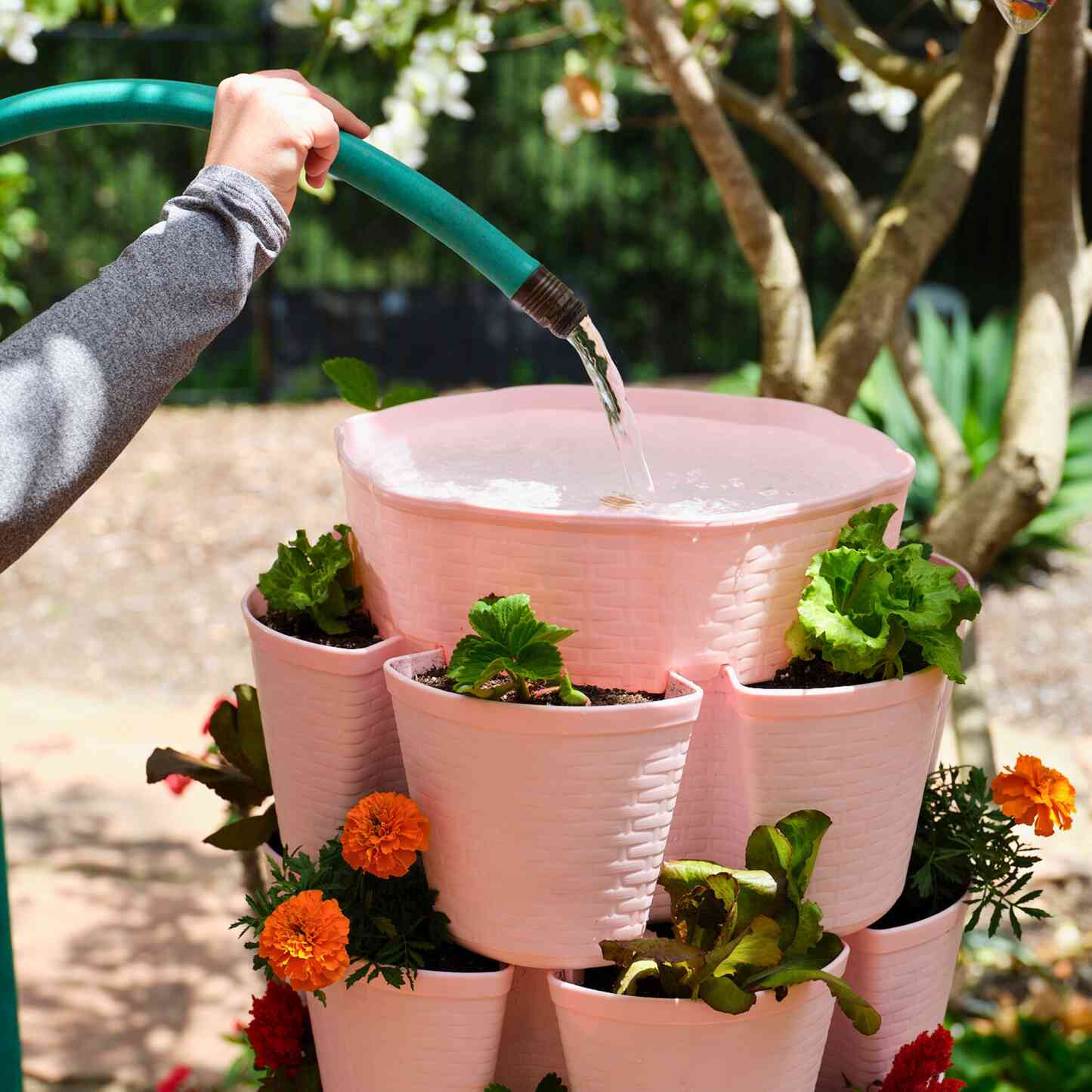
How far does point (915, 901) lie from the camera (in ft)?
4.26

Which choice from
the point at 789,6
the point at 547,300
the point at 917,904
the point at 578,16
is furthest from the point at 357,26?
the point at 917,904

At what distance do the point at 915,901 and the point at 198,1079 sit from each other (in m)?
1.65

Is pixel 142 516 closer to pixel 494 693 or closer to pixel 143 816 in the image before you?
pixel 143 816

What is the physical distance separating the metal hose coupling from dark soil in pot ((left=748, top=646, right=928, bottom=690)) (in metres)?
0.35

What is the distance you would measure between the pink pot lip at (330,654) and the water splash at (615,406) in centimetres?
25

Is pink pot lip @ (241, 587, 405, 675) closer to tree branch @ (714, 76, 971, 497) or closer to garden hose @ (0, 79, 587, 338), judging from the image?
garden hose @ (0, 79, 587, 338)

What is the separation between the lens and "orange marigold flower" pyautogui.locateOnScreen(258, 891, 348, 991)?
3.51 feet

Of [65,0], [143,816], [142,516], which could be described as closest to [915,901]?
[65,0]

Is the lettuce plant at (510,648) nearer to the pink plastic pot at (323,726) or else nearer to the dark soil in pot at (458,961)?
the pink plastic pot at (323,726)

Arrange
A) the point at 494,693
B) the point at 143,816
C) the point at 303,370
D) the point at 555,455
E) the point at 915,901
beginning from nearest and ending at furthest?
the point at 494,693, the point at 915,901, the point at 555,455, the point at 143,816, the point at 303,370

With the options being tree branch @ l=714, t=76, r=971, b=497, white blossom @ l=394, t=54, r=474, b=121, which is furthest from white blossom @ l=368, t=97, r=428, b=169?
tree branch @ l=714, t=76, r=971, b=497

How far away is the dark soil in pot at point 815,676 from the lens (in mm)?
1139

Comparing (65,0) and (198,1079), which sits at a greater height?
(65,0)

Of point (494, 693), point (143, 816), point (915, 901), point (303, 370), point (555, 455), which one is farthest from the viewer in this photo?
point (303, 370)
